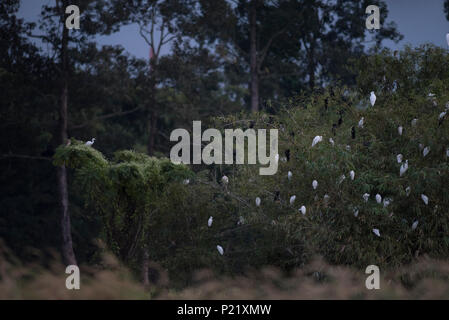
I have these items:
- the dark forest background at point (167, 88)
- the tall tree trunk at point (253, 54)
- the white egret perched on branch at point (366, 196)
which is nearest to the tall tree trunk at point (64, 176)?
the dark forest background at point (167, 88)

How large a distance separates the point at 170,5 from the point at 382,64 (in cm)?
838

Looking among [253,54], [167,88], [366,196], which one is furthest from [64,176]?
[366,196]

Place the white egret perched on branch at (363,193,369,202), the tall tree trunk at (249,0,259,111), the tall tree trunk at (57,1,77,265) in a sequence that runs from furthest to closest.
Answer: the tall tree trunk at (249,0,259,111) → the tall tree trunk at (57,1,77,265) → the white egret perched on branch at (363,193,369,202)

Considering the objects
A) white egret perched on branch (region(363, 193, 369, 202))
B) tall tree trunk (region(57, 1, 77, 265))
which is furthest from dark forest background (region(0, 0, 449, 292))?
white egret perched on branch (region(363, 193, 369, 202))

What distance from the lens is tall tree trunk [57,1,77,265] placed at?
12.5 m

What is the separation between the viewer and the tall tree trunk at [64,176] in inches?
493

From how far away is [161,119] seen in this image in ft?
60.6

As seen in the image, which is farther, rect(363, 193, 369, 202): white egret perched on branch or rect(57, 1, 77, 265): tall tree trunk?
rect(57, 1, 77, 265): tall tree trunk

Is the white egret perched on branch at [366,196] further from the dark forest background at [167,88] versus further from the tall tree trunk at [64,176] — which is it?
the tall tree trunk at [64,176]

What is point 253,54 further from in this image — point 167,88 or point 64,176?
point 64,176

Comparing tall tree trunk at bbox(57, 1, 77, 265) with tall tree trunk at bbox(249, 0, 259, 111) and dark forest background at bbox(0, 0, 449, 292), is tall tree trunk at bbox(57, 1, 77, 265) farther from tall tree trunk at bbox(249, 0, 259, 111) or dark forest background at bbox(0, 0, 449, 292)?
tall tree trunk at bbox(249, 0, 259, 111)

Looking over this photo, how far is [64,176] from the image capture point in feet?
41.3
